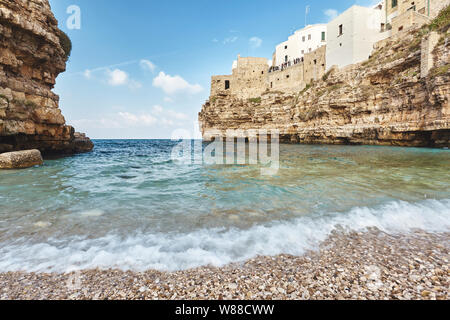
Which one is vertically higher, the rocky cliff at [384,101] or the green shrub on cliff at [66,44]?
the green shrub on cliff at [66,44]

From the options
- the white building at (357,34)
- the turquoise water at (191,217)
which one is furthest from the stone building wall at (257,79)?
the turquoise water at (191,217)

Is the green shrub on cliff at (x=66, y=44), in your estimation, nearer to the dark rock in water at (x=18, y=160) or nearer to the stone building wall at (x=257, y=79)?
the dark rock in water at (x=18, y=160)

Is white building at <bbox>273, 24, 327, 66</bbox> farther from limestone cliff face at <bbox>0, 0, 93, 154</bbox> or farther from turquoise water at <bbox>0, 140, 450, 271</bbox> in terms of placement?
turquoise water at <bbox>0, 140, 450, 271</bbox>

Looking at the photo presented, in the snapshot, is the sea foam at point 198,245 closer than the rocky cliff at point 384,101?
Yes

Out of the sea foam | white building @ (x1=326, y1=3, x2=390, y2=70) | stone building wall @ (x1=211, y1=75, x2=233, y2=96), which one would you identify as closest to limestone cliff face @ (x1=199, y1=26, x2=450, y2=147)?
white building @ (x1=326, y1=3, x2=390, y2=70)

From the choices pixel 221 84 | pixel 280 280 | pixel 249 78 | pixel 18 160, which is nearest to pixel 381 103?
pixel 249 78

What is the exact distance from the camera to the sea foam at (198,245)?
254cm

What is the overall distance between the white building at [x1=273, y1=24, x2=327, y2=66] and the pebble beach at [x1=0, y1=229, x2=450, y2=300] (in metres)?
48.8

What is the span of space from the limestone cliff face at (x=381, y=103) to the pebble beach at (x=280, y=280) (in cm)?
2061

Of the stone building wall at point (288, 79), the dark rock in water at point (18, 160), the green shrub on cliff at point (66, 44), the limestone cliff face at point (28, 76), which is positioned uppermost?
the stone building wall at point (288, 79)

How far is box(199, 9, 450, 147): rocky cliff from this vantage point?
16.6 meters

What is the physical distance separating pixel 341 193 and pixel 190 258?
15.6ft
